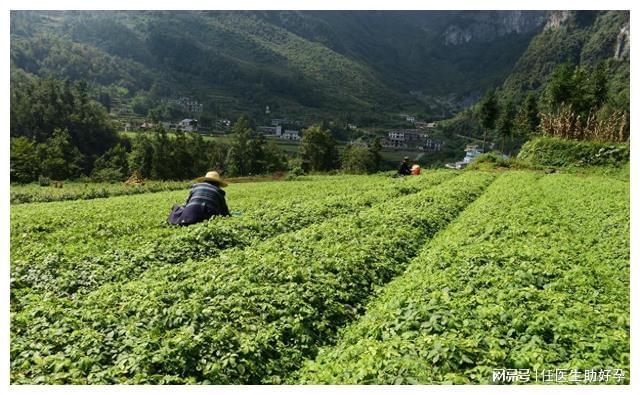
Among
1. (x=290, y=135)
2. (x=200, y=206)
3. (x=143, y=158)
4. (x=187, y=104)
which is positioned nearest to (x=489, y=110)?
(x=143, y=158)

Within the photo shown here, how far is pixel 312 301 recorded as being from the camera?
8.59m

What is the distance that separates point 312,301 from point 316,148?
200 feet

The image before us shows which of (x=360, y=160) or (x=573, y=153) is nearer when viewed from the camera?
(x=573, y=153)

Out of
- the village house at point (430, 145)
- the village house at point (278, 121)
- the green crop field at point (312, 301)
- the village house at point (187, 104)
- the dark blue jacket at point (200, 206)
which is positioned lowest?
the green crop field at point (312, 301)

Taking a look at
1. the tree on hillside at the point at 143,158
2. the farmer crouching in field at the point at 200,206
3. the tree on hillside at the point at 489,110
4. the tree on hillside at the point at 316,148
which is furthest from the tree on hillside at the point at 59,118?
the farmer crouching in field at the point at 200,206

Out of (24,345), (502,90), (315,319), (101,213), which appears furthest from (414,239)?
(502,90)

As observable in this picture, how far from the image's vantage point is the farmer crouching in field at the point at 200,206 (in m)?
14.5

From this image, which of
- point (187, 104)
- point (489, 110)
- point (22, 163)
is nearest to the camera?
point (22, 163)

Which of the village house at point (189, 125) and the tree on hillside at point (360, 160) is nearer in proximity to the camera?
the tree on hillside at point (360, 160)

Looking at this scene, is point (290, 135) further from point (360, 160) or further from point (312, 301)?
point (312, 301)

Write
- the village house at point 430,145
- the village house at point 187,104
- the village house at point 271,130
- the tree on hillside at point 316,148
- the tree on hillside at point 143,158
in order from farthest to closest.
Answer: the village house at point 187,104 < the village house at point 271,130 < the village house at point 430,145 < the tree on hillside at point 316,148 < the tree on hillside at point 143,158

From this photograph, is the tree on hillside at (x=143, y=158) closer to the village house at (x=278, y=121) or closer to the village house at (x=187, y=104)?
the village house at (x=278, y=121)

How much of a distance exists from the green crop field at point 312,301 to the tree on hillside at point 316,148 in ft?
177
